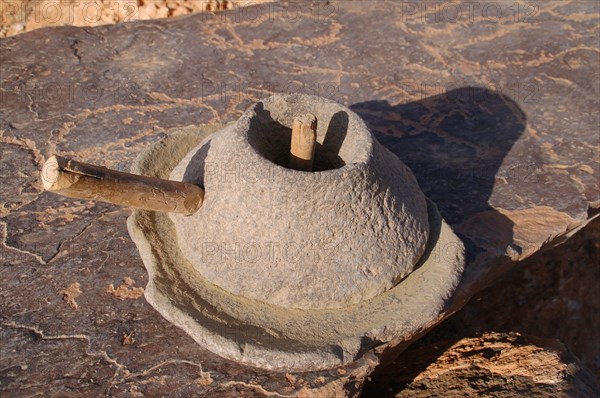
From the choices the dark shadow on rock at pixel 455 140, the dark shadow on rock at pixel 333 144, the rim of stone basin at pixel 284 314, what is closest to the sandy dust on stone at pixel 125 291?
the rim of stone basin at pixel 284 314

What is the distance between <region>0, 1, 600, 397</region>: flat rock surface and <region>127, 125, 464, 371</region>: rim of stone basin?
16cm

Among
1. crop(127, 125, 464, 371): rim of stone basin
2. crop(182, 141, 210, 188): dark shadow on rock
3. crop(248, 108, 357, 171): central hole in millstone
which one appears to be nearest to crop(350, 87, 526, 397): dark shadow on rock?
crop(127, 125, 464, 371): rim of stone basin

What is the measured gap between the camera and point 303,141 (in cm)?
198

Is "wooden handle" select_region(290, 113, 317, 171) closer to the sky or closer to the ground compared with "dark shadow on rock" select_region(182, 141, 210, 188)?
closer to the sky

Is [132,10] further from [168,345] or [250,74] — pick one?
[168,345]

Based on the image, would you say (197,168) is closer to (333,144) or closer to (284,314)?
(333,144)

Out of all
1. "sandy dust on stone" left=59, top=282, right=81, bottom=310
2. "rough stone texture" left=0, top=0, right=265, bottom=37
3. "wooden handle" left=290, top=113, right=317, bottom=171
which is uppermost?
"wooden handle" left=290, top=113, right=317, bottom=171

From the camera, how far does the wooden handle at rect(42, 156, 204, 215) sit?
1.61 metres

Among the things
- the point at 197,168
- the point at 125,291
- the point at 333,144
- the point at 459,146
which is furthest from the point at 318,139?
the point at 459,146

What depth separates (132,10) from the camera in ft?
16.6

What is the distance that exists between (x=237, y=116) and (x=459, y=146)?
120 cm

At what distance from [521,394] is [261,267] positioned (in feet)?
3.84

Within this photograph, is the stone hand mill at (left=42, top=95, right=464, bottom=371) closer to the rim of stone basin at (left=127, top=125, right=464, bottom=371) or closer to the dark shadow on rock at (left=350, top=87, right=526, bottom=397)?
the rim of stone basin at (left=127, top=125, right=464, bottom=371)

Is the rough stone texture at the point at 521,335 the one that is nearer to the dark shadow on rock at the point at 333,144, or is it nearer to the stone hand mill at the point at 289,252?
the stone hand mill at the point at 289,252
